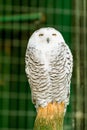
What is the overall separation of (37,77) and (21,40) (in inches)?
48.2

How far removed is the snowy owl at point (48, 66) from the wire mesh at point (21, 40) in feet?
3.55


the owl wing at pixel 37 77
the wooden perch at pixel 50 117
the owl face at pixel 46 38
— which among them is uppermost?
the owl face at pixel 46 38

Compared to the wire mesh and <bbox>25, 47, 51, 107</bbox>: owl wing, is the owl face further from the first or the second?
the wire mesh

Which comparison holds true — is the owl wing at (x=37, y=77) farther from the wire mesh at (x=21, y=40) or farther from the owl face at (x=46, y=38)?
the wire mesh at (x=21, y=40)

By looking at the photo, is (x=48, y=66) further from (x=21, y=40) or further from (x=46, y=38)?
(x=21, y=40)

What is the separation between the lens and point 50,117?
4.17 ft

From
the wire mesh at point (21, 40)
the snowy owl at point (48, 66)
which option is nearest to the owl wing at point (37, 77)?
the snowy owl at point (48, 66)

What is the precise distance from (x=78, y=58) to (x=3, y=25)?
1.67ft

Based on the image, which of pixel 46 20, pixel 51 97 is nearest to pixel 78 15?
pixel 46 20

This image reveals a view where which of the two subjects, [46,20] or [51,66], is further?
[46,20]

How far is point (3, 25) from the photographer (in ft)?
8.30

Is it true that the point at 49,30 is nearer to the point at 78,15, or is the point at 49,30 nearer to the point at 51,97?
the point at 51,97

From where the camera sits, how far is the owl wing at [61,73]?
1.29m

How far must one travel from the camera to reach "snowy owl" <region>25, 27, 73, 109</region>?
127 centimetres
